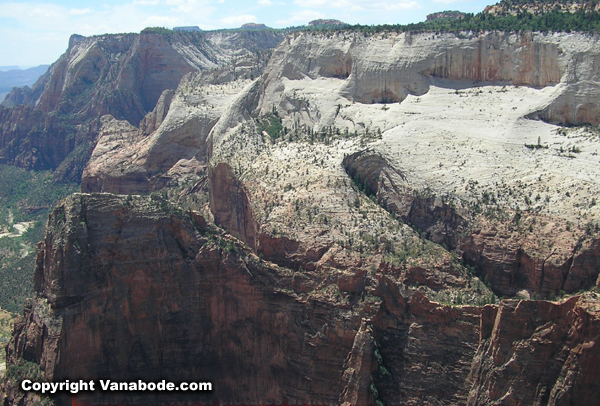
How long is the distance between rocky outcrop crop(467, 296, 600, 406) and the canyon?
0.10 metres

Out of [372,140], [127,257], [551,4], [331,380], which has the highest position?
[551,4]

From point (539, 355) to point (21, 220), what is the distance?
3316 inches

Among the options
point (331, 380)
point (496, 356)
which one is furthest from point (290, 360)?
point (496, 356)

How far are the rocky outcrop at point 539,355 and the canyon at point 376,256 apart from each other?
10 cm

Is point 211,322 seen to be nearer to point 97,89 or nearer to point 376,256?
point 376,256

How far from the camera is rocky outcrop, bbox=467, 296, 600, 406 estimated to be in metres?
34.5

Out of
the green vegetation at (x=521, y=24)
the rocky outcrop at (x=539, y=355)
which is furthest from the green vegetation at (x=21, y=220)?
the rocky outcrop at (x=539, y=355)

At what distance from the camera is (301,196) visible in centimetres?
5447

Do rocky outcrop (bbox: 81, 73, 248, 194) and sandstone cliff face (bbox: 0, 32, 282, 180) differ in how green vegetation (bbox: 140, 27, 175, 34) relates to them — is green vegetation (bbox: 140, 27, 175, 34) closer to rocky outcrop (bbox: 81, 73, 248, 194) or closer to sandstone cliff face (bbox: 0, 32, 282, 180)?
sandstone cliff face (bbox: 0, 32, 282, 180)

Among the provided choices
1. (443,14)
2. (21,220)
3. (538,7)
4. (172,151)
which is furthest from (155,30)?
(538,7)

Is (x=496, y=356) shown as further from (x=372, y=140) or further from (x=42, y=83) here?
(x=42, y=83)

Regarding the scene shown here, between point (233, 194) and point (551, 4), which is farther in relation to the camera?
point (551, 4)

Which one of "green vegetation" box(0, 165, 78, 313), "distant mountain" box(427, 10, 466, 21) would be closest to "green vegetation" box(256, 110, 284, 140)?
"green vegetation" box(0, 165, 78, 313)

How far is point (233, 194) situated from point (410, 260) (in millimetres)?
20540
